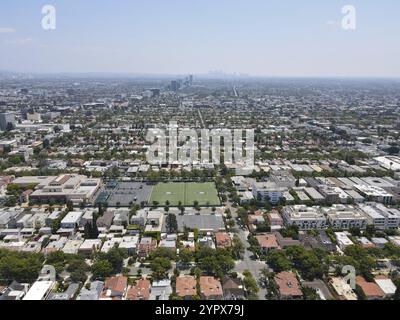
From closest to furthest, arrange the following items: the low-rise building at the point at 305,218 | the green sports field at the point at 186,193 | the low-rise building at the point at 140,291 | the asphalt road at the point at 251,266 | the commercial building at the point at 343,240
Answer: the low-rise building at the point at 140,291
the asphalt road at the point at 251,266
the commercial building at the point at 343,240
the low-rise building at the point at 305,218
the green sports field at the point at 186,193

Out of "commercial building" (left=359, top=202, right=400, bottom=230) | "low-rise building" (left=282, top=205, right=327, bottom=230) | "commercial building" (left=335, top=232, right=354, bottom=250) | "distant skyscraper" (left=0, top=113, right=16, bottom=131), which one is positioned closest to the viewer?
"commercial building" (left=335, top=232, right=354, bottom=250)

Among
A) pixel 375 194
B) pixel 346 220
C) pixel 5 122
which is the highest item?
pixel 5 122

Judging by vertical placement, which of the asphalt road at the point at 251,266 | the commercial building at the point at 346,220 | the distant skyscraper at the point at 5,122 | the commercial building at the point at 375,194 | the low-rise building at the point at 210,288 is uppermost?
the distant skyscraper at the point at 5,122

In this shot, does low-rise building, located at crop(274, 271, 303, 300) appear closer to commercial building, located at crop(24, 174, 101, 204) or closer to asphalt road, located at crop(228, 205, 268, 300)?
asphalt road, located at crop(228, 205, 268, 300)

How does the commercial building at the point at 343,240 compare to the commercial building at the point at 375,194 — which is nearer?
the commercial building at the point at 343,240

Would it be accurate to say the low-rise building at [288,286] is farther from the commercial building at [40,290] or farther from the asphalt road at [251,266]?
the commercial building at [40,290]

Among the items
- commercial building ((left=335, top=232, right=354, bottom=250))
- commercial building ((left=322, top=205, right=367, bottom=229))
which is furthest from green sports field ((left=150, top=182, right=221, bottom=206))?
commercial building ((left=335, top=232, right=354, bottom=250))

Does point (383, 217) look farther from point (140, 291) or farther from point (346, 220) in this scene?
point (140, 291)

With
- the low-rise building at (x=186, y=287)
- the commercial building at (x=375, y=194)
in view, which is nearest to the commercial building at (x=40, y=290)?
the low-rise building at (x=186, y=287)

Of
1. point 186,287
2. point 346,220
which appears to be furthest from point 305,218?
point 186,287
